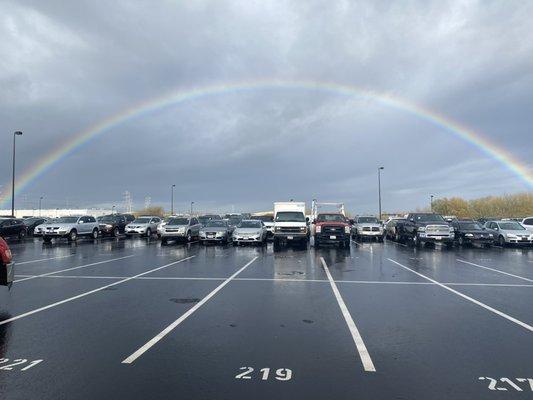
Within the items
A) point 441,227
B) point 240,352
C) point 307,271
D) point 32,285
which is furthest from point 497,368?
point 441,227

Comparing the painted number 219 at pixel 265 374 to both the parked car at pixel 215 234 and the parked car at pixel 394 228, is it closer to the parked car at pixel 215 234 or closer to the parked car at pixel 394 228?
the parked car at pixel 215 234

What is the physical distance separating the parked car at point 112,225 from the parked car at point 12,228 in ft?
17.5

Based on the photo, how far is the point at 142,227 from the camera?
110ft

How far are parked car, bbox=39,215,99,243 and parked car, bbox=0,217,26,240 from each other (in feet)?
10.5

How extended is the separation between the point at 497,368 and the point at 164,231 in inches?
954

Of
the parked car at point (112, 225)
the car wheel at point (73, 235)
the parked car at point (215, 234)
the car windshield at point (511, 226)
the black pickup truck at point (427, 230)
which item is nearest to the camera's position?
the black pickup truck at point (427, 230)

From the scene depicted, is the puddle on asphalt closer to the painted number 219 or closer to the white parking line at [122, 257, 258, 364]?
the white parking line at [122, 257, 258, 364]

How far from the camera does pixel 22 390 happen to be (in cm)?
439

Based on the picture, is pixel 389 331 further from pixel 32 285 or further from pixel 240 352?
pixel 32 285

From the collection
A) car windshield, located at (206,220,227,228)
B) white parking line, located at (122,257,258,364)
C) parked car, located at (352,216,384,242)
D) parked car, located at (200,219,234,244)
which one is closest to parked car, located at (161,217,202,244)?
car windshield, located at (206,220,227,228)

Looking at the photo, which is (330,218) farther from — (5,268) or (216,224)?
(5,268)

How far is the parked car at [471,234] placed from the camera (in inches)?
1010

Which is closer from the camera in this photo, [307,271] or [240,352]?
[240,352]

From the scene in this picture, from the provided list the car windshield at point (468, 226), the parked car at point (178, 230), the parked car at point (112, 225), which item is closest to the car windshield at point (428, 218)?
the car windshield at point (468, 226)
